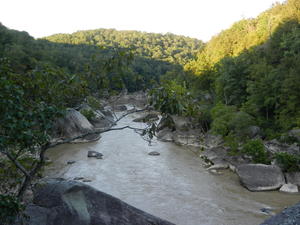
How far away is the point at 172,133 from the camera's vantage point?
93.8 feet

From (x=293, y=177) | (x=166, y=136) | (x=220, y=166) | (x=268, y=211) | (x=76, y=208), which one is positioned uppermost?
(x=76, y=208)

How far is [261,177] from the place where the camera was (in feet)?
51.8

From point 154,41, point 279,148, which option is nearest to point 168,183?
point 279,148

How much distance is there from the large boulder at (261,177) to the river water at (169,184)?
42 cm

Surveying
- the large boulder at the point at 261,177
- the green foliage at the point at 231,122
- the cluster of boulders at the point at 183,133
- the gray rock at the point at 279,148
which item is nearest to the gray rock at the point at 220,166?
the large boulder at the point at 261,177

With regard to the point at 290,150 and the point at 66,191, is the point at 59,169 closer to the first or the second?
the point at 66,191

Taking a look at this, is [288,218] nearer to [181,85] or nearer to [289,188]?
[289,188]

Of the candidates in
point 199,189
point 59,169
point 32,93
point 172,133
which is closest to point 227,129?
point 172,133

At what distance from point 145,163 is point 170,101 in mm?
15721

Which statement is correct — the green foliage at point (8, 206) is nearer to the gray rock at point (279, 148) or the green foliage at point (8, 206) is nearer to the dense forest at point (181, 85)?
the dense forest at point (181, 85)

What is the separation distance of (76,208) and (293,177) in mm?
13511

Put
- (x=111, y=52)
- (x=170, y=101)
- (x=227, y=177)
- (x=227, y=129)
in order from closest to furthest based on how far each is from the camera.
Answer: (x=170, y=101)
(x=111, y=52)
(x=227, y=177)
(x=227, y=129)

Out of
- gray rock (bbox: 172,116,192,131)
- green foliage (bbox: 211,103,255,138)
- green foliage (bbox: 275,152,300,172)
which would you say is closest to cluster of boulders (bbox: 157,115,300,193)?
gray rock (bbox: 172,116,192,131)

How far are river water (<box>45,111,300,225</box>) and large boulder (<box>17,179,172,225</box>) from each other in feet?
15.9
